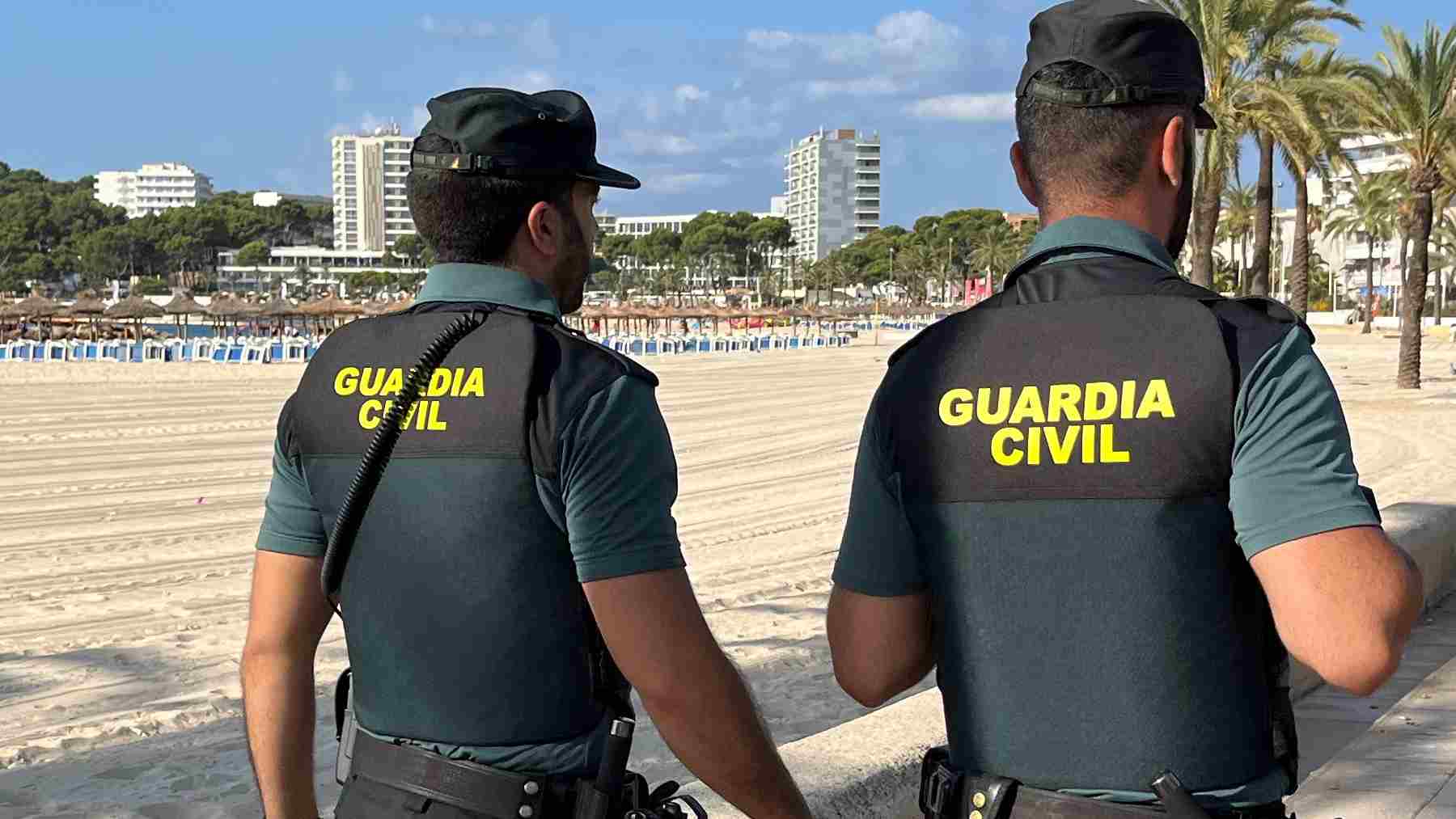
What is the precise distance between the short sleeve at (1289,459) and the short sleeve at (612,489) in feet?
2.21

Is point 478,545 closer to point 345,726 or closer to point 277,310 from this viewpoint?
point 345,726

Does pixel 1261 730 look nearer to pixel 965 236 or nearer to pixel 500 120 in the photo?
pixel 500 120

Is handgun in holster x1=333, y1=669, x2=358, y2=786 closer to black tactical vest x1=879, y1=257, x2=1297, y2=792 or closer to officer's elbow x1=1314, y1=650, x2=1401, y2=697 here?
black tactical vest x1=879, y1=257, x2=1297, y2=792

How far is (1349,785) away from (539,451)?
11.3 ft

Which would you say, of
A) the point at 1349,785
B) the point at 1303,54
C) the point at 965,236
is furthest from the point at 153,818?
the point at 965,236

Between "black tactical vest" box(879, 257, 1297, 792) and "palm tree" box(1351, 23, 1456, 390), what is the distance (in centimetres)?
2532

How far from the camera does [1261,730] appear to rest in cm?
167

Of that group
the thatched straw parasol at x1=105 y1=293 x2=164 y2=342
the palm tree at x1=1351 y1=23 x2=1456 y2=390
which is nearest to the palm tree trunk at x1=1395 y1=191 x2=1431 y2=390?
the palm tree at x1=1351 y1=23 x2=1456 y2=390

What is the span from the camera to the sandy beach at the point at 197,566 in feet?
17.7

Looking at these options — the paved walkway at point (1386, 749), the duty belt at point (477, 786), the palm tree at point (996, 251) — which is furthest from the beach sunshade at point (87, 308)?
the palm tree at point (996, 251)

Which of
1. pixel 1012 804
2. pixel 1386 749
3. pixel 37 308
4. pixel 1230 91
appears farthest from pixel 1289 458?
pixel 37 308

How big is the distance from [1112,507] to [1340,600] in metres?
0.26

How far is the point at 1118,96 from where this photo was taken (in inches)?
67.9

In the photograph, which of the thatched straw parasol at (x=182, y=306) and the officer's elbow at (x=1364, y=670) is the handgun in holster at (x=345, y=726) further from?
the thatched straw parasol at (x=182, y=306)
